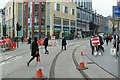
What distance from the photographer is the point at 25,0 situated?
8750 centimetres

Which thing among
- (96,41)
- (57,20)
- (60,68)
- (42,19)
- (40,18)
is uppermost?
(40,18)

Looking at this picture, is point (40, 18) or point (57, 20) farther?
point (57, 20)

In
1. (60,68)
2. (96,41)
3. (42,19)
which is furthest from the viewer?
(42,19)

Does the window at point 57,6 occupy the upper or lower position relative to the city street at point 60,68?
upper

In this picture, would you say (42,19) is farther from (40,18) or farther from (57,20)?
(57,20)

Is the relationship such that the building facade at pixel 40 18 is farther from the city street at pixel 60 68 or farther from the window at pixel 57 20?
the city street at pixel 60 68

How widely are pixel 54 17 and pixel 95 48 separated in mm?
63679

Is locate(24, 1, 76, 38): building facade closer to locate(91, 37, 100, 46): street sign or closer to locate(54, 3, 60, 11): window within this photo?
locate(54, 3, 60, 11): window

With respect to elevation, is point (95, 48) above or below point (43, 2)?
below

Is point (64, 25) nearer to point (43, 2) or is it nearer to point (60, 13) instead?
point (60, 13)

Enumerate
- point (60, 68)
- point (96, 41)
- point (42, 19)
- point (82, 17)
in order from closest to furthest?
point (60, 68) < point (96, 41) < point (42, 19) < point (82, 17)

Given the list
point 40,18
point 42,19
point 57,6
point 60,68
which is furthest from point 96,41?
point 57,6

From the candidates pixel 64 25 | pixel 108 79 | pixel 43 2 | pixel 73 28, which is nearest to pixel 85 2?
pixel 73 28

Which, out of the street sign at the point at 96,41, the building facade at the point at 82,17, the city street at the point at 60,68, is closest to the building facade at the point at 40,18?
the building facade at the point at 82,17
